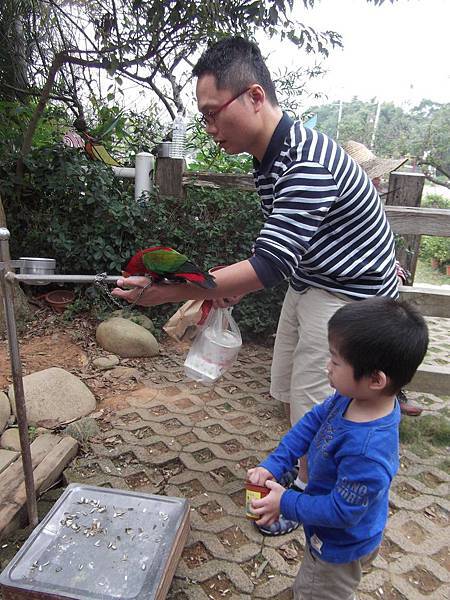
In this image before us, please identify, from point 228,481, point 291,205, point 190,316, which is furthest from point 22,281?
point 228,481

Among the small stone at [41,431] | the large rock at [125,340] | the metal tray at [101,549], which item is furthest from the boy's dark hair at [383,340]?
the large rock at [125,340]

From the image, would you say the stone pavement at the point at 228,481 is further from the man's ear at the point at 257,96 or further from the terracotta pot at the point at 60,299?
the man's ear at the point at 257,96

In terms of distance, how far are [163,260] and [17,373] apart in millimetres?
759

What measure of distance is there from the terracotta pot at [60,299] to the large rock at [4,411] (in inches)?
65.2

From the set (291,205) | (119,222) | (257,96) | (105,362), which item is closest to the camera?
(291,205)

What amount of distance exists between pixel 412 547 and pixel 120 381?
2.32 meters

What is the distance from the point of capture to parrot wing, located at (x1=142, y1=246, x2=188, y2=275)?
61.3 inches

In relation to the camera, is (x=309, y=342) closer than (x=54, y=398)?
Yes

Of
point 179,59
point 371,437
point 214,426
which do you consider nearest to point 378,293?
point 371,437

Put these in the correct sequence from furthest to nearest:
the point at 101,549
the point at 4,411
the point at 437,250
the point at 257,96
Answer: the point at 437,250 → the point at 4,411 → the point at 101,549 → the point at 257,96

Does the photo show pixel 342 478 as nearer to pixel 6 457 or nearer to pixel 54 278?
pixel 54 278

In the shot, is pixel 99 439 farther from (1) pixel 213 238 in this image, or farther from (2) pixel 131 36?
(2) pixel 131 36

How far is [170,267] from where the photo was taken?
5.16 ft

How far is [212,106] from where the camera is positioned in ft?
5.21
